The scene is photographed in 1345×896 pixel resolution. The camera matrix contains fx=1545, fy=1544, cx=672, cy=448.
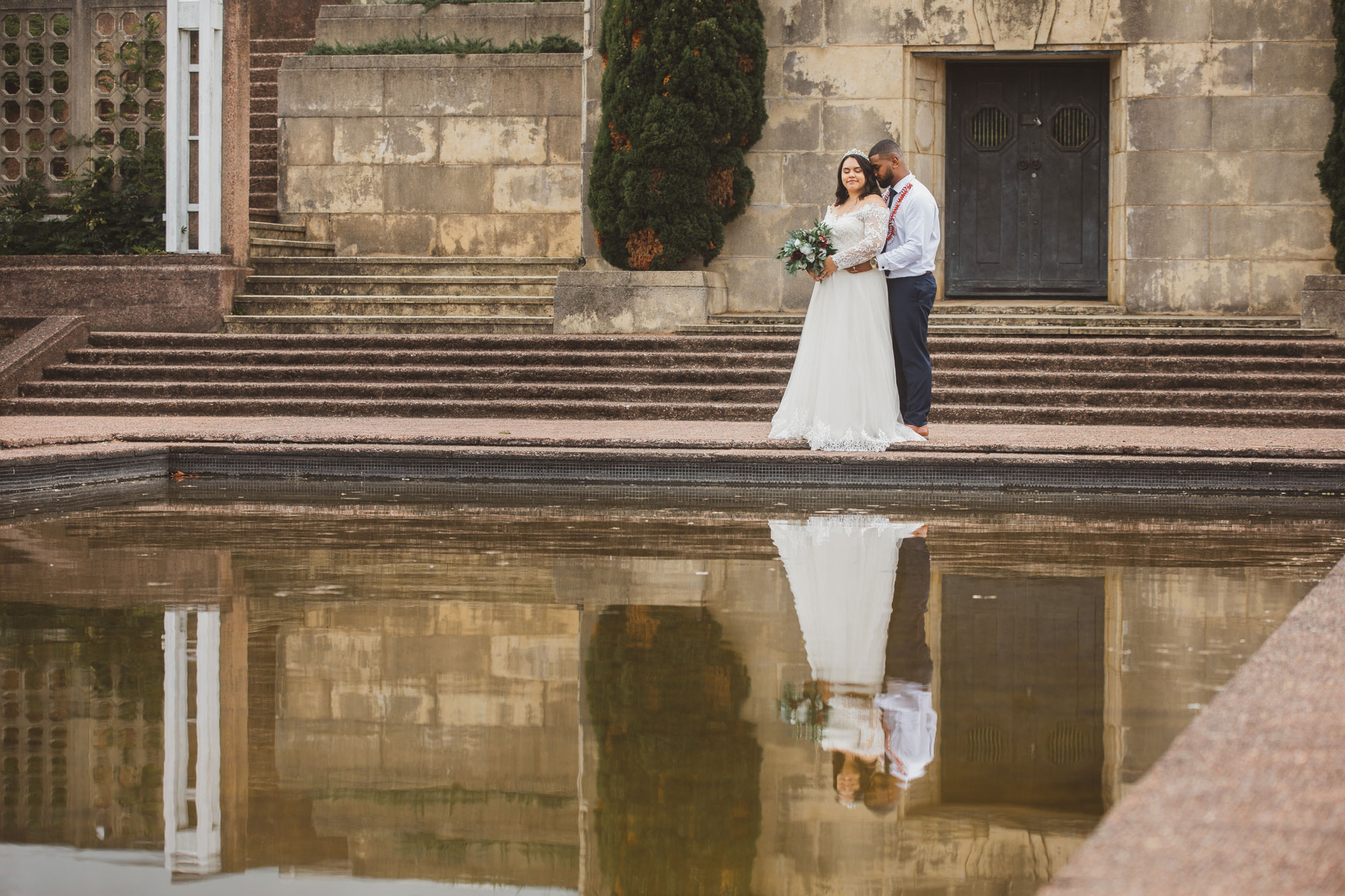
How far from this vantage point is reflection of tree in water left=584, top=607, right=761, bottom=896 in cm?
253

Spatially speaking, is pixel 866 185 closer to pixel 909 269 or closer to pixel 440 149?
pixel 909 269

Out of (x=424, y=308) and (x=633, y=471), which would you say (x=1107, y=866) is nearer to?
(x=633, y=471)

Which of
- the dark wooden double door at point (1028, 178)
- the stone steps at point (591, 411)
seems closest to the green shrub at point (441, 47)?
the dark wooden double door at point (1028, 178)

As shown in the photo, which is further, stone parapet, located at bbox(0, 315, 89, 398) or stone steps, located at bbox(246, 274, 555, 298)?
stone steps, located at bbox(246, 274, 555, 298)

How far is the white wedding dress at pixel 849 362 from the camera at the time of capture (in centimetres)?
985

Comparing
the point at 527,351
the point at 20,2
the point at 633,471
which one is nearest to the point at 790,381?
the point at 633,471

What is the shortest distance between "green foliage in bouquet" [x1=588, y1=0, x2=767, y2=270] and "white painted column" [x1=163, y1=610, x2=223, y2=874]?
1085cm

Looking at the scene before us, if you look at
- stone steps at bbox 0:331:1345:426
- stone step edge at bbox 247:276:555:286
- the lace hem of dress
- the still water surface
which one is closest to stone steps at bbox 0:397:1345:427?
stone steps at bbox 0:331:1345:426

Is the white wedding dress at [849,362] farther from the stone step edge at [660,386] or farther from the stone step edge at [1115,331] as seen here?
the stone step edge at [1115,331]

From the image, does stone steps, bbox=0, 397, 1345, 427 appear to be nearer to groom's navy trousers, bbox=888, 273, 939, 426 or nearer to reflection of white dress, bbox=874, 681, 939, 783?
groom's navy trousers, bbox=888, 273, 939, 426

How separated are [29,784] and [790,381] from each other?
25.1 feet

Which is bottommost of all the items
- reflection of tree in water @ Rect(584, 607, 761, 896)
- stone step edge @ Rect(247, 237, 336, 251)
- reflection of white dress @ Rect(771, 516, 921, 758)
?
reflection of tree in water @ Rect(584, 607, 761, 896)

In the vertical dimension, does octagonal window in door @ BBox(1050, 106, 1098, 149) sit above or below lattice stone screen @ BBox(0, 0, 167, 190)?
below

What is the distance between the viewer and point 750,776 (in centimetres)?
297
